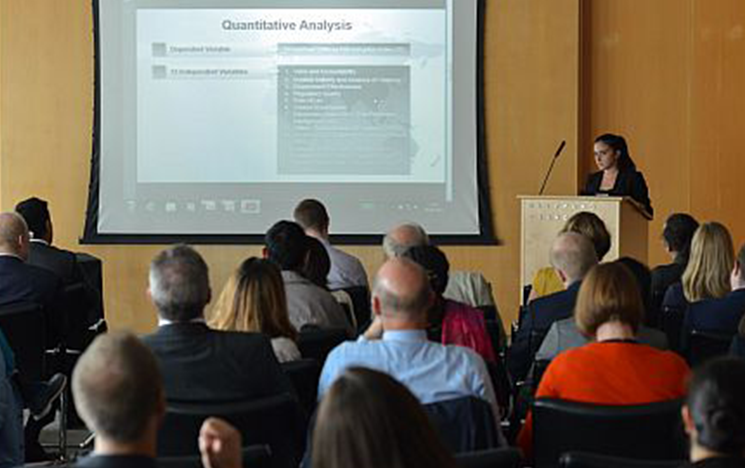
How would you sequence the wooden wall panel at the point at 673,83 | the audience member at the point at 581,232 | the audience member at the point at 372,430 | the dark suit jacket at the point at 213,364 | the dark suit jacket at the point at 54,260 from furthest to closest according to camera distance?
the wooden wall panel at the point at 673,83 < the dark suit jacket at the point at 54,260 < the audience member at the point at 581,232 < the dark suit jacket at the point at 213,364 < the audience member at the point at 372,430

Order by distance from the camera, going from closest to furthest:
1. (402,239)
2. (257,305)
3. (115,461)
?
1. (115,461)
2. (257,305)
3. (402,239)

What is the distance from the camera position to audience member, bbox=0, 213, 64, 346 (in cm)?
649

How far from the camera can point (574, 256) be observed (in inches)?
227

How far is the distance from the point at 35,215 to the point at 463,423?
461cm

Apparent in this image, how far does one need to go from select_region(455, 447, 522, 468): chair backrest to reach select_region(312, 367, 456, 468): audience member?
3.17ft

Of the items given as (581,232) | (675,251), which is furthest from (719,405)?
(675,251)

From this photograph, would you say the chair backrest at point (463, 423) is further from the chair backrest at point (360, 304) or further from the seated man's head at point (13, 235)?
the seated man's head at point (13, 235)

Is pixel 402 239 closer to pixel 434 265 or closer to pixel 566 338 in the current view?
pixel 434 265

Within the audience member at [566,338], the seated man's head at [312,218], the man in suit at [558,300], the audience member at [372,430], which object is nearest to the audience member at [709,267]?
the man in suit at [558,300]

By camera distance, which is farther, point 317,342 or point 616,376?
point 317,342

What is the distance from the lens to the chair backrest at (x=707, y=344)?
5.10 meters

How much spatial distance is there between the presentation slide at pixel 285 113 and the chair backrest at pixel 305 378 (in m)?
5.95

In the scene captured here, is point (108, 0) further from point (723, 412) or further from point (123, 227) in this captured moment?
point (723, 412)

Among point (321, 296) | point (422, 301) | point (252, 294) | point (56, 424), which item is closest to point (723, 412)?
point (422, 301)
